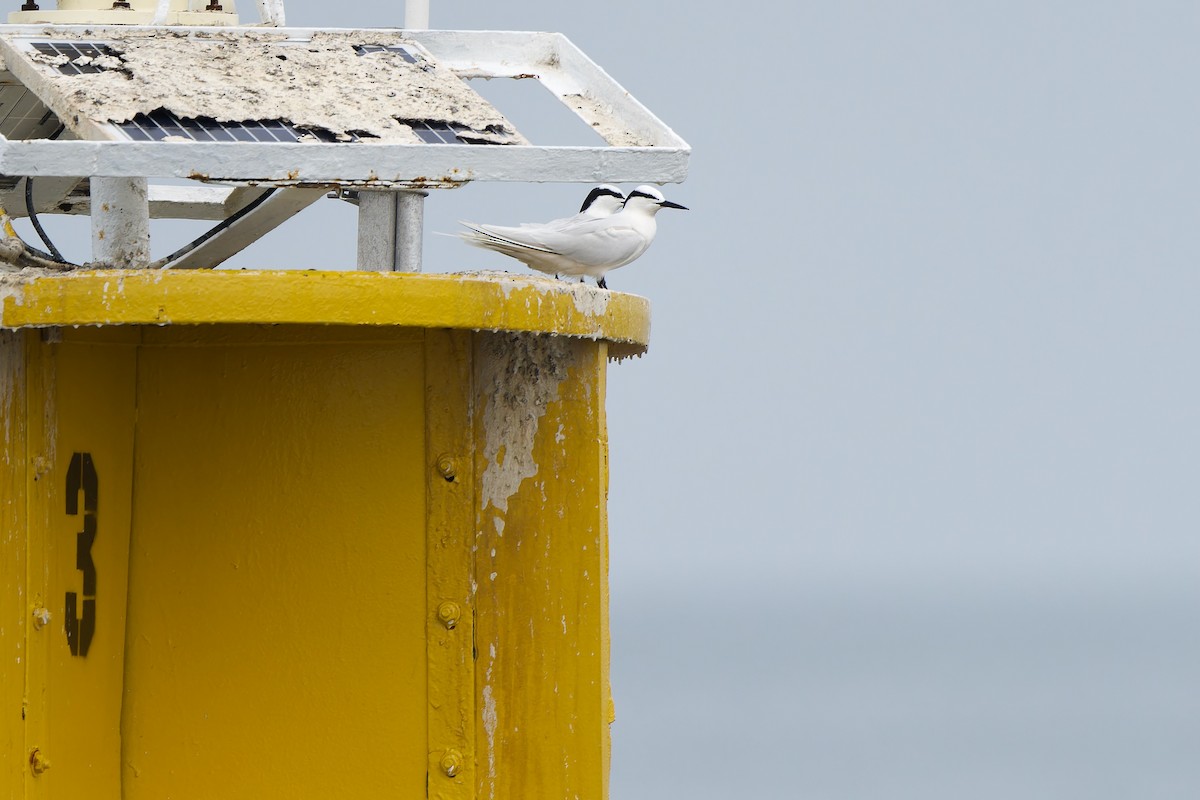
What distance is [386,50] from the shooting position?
5.36 m

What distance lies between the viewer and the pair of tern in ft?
17.6

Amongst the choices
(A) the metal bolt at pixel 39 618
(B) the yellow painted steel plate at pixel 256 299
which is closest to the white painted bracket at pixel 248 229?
(B) the yellow painted steel plate at pixel 256 299

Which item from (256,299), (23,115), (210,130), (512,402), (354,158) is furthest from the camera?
(23,115)

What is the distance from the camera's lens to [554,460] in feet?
16.5

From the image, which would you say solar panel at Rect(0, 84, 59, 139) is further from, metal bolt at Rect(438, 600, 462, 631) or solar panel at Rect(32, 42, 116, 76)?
metal bolt at Rect(438, 600, 462, 631)

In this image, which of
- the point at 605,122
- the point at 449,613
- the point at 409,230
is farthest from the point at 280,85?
the point at 449,613

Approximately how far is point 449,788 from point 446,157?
1650mm

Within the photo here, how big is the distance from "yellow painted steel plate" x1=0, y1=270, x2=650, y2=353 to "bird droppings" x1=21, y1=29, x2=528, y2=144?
47 centimetres

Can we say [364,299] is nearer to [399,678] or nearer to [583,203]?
[399,678]

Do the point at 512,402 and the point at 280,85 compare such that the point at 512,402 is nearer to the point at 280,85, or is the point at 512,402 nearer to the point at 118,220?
the point at 280,85

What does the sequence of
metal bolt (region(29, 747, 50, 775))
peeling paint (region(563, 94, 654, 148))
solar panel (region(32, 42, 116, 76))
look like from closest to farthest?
metal bolt (region(29, 747, 50, 775))
solar panel (region(32, 42, 116, 76))
peeling paint (region(563, 94, 654, 148))

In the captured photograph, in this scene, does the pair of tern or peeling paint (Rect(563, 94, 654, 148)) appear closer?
peeling paint (Rect(563, 94, 654, 148))

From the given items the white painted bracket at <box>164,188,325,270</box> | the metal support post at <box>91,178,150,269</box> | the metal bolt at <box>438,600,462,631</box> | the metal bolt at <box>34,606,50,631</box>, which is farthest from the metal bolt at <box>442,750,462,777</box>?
the white painted bracket at <box>164,188,325,270</box>

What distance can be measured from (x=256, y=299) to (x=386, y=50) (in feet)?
4.59
